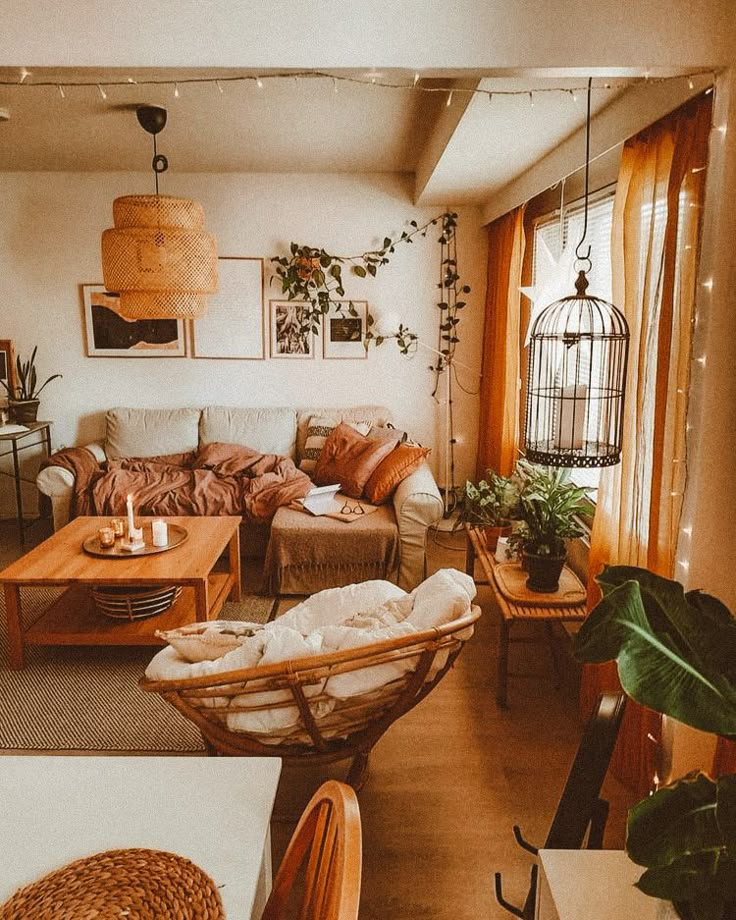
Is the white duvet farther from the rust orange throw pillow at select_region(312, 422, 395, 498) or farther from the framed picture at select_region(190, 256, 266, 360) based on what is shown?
the framed picture at select_region(190, 256, 266, 360)

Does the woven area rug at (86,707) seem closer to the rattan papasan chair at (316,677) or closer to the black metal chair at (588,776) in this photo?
the rattan papasan chair at (316,677)

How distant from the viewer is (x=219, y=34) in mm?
1703

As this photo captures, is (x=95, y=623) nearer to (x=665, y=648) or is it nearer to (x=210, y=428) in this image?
(x=210, y=428)

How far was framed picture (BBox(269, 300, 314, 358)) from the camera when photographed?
5234 millimetres

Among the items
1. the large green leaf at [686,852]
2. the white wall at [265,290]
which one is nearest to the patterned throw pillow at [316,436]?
the white wall at [265,290]

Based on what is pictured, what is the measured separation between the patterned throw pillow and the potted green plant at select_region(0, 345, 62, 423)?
1.95 metres

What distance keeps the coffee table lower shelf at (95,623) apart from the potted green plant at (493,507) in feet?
4.30

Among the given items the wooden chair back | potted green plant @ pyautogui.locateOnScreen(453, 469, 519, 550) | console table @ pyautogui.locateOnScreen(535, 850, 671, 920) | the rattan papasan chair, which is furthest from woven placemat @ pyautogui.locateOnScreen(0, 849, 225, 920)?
potted green plant @ pyautogui.locateOnScreen(453, 469, 519, 550)

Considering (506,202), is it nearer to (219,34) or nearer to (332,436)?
(332,436)

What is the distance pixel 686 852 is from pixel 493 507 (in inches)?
93.2

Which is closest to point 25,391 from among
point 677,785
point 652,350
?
point 652,350

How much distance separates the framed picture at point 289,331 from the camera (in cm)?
523

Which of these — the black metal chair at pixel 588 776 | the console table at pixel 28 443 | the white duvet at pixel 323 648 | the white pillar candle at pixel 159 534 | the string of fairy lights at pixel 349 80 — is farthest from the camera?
the console table at pixel 28 443

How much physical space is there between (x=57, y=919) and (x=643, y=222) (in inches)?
93.8
